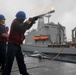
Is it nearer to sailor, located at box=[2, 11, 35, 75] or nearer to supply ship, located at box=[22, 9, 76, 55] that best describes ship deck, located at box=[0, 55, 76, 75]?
sailor, located at box=[2, 11, 35, 75]

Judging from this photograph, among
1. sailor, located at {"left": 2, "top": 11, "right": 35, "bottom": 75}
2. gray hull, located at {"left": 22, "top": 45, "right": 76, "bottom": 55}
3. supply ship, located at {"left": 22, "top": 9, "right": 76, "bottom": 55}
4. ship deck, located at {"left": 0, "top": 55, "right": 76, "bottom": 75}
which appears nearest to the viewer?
sailor, located at {"left": 2, "top": 11, "right": 35, "bottom": 75}

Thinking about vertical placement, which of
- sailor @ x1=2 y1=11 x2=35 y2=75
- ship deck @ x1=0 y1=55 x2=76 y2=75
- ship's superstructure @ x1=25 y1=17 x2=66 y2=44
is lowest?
ship deck @ x1=0 y1=55 x2=76 y2=75

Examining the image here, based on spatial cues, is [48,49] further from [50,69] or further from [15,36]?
[15,36]

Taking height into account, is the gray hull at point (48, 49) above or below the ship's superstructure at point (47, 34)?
below

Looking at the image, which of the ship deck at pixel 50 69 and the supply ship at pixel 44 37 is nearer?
the ship deck at pixel 50 69

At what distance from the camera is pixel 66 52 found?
1102 inches

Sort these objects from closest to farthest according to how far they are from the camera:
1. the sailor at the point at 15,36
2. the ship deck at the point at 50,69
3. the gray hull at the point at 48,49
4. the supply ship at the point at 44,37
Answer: the sailor at the point at 15,36, the ship deck at the point at 50,69, the gray hull at the point at 48,49, the supply ship at the point at 44,37

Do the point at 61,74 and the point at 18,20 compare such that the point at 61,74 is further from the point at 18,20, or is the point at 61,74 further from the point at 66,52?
the point at 66,52

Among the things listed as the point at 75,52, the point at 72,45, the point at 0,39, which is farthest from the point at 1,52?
the point at 72,45

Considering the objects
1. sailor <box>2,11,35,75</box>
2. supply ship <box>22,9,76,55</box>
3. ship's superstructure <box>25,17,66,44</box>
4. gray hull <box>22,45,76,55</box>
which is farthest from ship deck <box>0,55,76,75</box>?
ship's superstructure <box>25,17,66,44</box>

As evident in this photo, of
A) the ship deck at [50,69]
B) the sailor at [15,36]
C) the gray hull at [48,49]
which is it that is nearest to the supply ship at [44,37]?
the gray hull at [48,49]

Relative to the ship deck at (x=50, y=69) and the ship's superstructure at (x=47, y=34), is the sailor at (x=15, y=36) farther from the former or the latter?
the ship's superstructure at (x=47, y=34)

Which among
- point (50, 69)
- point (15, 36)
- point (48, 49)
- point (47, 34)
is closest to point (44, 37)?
point (47, 34)

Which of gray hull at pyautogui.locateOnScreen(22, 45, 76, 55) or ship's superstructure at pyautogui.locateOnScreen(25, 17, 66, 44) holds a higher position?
ship's superstructure at pyautogui.locateOnScreen(25, 17, 66, 44)
